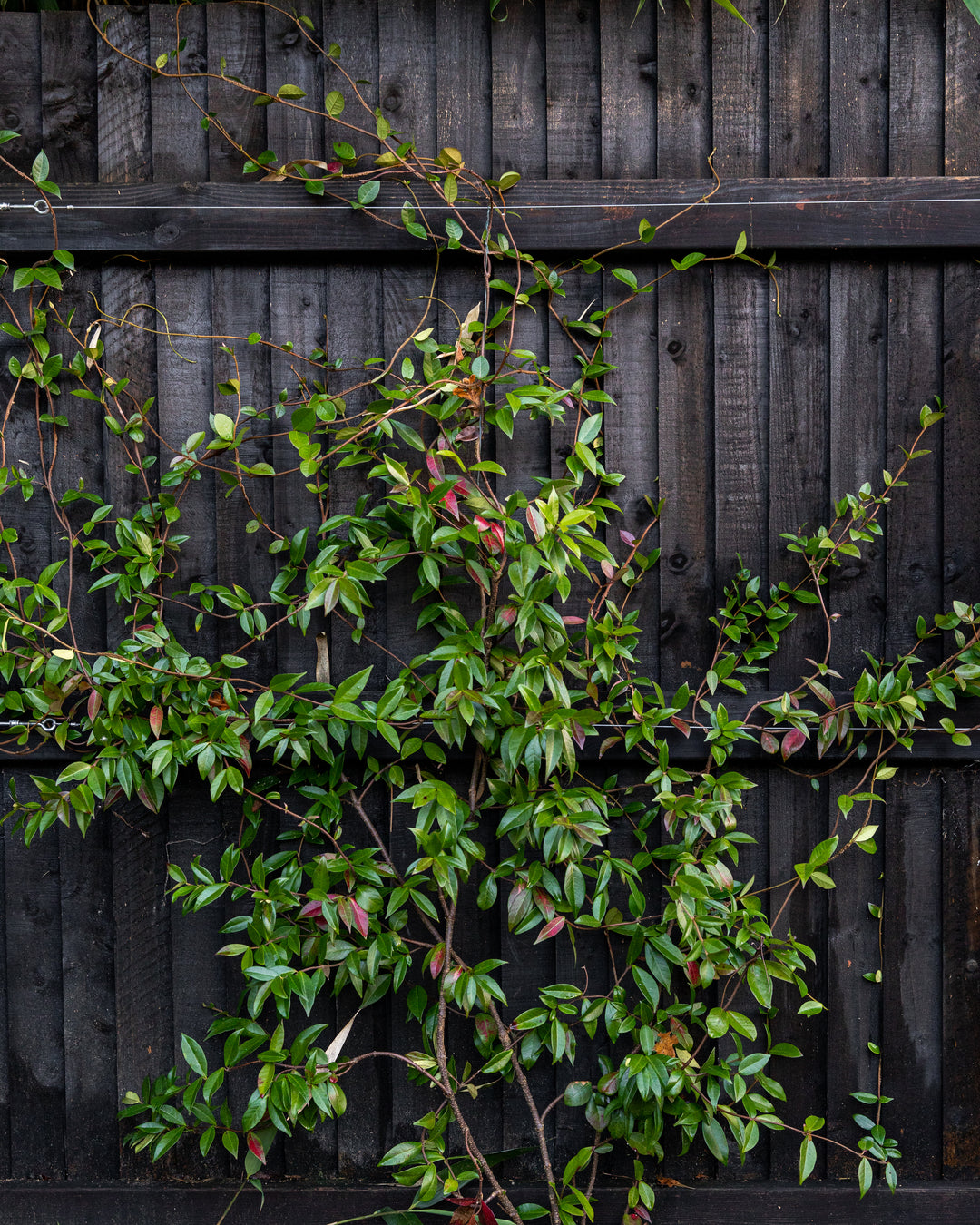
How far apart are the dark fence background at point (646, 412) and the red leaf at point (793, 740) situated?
0.09m

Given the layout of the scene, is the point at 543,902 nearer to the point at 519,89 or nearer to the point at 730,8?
the point at 519,89

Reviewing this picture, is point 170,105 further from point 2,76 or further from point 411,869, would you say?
point 411,869

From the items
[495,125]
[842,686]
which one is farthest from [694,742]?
[495,125]

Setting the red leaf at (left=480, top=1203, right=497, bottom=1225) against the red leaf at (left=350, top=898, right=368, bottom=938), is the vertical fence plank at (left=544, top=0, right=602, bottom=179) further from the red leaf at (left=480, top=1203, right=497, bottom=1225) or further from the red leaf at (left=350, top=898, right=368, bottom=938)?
the red leaf at (left=480, top=1203, right=497, bottom=1225)

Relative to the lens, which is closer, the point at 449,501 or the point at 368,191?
the point at 449,501

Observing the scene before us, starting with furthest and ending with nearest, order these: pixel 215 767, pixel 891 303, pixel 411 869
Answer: pixel 891 303 < pixel 215 767 < pixel 411 869

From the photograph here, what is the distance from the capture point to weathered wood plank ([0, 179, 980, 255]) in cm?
160

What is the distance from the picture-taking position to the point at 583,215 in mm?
1605

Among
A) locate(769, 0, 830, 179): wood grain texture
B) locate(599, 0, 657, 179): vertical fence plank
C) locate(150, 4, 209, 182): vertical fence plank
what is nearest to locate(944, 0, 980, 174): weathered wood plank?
locate(769, 0, 830, 179): wood grain texture

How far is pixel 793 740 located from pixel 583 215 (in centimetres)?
106

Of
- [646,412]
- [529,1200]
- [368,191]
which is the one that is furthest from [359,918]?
[368,191]

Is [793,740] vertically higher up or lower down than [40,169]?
lower down

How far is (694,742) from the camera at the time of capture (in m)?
1.62

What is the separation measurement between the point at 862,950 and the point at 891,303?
4.12 feet
